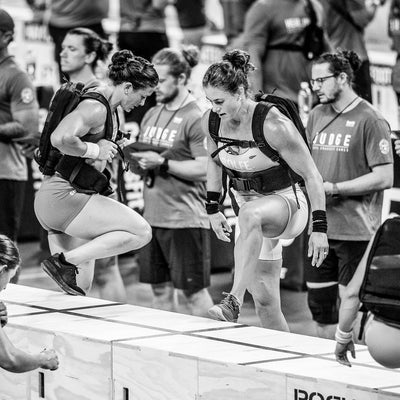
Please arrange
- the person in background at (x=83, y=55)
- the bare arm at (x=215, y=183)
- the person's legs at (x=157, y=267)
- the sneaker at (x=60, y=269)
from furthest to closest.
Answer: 1. the person's legs at (x=157, y=267)
2. the person in background at (x=83, y=55)
3. the sneaker at (x=60, y=269)
4. the bare arm at (x=215, y=183)

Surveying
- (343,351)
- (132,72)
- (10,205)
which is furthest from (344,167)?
(10,205)

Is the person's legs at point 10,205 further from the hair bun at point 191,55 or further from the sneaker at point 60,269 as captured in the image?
the sneaker at point 60,269

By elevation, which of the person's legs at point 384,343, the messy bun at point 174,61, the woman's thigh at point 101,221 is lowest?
the person's legs at point 384,343

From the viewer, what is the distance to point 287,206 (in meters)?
6.95

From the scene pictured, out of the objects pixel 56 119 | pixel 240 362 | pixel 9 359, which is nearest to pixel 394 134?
pixel 56 119

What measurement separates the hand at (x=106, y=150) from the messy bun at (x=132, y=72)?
39 centimetres

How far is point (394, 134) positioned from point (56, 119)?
8.32ft

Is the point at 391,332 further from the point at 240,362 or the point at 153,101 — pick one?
the point at 153,101

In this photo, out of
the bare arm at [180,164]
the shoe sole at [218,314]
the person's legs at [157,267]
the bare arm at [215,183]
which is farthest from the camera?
the person's legs at [157,267]

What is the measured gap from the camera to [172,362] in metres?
6.16

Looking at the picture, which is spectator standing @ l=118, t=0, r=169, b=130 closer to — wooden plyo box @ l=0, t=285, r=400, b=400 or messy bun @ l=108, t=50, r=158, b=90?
messy bun @ l=108, t=50, r=158, b=90

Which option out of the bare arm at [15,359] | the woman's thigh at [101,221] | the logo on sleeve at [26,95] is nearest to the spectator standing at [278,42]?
the logo on sleeve at [26,95]

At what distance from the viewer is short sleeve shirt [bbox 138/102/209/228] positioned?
862 cm

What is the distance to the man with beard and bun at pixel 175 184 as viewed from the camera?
858cm
